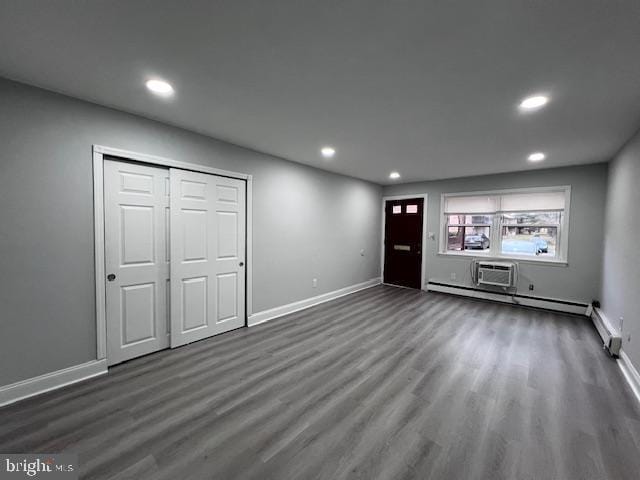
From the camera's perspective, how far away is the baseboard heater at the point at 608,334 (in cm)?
292

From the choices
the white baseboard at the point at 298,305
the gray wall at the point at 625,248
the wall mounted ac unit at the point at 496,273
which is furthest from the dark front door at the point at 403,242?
the gray wall at the point at 625,248

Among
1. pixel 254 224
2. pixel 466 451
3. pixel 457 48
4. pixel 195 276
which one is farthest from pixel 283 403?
pixel 457 48

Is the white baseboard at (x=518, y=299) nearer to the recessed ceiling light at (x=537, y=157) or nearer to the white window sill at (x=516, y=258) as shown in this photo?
the white window sill at (x=516, y=258)

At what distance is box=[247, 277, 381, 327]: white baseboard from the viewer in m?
3.89

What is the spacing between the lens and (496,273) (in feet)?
16.4

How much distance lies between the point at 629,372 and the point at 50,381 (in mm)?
5305

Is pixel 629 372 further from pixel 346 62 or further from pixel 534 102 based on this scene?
pixel 346 62

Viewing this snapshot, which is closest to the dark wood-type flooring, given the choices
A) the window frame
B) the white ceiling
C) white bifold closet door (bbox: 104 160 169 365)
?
white bifold closet door (bbox: 104 160 169 365)

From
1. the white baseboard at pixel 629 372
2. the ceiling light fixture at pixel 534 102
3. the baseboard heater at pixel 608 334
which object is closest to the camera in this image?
the ceiling light fixture at pixel 534 102

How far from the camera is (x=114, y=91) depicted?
2.22m

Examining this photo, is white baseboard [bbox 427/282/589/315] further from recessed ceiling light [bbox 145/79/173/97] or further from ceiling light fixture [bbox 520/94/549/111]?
recessed ceiling light [bbox 145/79/173/97]

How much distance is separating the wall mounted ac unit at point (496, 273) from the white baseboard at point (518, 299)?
0.25m

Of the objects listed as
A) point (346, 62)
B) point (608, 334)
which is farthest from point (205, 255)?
point (608, 334)

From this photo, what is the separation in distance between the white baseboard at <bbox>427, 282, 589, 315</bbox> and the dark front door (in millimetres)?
580
